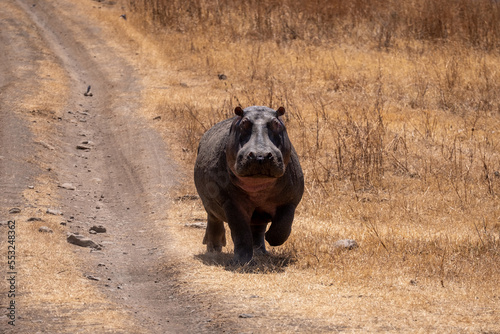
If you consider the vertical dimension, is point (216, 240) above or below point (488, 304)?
below

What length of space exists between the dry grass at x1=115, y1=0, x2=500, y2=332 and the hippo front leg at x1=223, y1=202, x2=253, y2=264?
0.88 ft

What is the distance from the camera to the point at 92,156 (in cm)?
1504

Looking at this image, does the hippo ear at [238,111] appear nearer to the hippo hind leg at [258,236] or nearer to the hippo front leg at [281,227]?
the hippo front leg at [281,227]

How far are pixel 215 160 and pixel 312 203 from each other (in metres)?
3.61

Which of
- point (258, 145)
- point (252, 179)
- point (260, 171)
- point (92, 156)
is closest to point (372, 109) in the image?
point (92, 156)

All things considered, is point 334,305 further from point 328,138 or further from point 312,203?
point 328,138

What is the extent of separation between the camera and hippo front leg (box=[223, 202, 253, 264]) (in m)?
8.08

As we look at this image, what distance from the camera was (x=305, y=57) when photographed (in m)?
20.8

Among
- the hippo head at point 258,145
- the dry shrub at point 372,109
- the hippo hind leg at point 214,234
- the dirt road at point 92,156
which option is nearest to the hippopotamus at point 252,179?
the hippo head at point 258,145

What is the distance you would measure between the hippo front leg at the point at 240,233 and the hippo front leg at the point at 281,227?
8.6 inches

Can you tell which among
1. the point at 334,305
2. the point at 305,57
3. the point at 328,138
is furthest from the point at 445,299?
the point at 305,57

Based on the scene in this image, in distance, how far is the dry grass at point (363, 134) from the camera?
23.0ft

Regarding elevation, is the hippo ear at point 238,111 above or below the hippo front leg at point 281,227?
above

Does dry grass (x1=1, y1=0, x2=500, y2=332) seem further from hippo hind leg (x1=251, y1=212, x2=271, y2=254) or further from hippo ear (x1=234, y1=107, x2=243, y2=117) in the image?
hippo ear (x1=234, y1=107, x2=243, y2=117)
